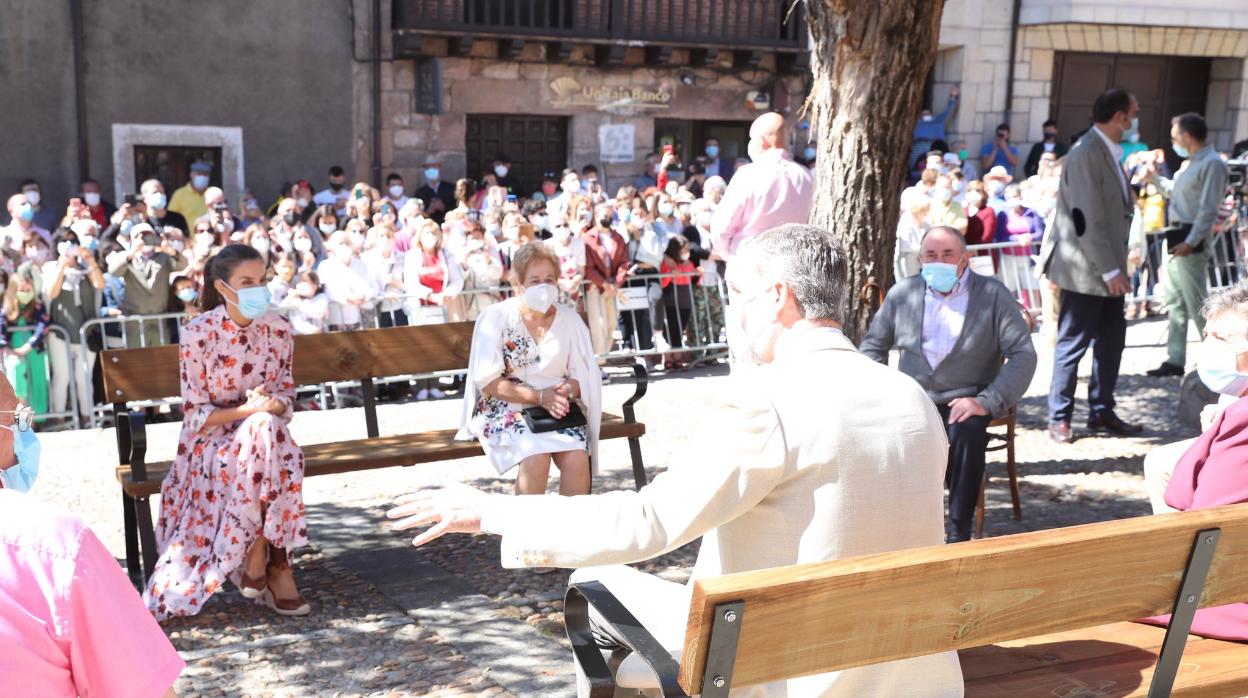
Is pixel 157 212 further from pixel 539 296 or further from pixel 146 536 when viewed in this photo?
pixel 146 536

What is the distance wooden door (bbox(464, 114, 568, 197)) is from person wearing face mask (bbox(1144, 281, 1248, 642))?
16.5m

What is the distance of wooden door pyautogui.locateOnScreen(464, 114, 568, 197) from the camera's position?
2061cm

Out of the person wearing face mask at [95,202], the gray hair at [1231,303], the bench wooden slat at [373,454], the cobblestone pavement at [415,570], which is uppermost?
the gray hair at [1231,303]

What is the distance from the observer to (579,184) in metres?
17.3

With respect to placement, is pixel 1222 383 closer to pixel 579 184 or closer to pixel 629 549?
pixel 629 549

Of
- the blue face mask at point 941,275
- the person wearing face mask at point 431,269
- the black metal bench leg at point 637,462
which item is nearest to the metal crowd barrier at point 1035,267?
the person wearing face mask at point 431,269

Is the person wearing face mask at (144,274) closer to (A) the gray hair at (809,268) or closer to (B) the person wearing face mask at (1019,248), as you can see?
(B) the person wearing face mask at (1019,248)

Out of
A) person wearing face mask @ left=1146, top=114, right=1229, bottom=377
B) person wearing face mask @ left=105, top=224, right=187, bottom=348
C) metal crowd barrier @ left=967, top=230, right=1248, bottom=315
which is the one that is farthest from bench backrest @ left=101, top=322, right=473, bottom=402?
metal crowd barrier @ left=967, top=230, right=1248, bottom=315

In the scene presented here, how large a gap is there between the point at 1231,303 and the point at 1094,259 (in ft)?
12.7

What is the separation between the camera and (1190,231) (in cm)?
1041

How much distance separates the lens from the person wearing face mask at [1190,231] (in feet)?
33.3

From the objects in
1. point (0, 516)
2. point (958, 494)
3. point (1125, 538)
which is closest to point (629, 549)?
point (1125, 538)

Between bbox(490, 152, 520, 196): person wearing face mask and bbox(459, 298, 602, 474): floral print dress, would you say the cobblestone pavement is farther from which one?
bbox(490, 152, 520, 196): person wearing face mask

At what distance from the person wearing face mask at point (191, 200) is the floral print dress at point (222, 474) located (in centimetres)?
1151
